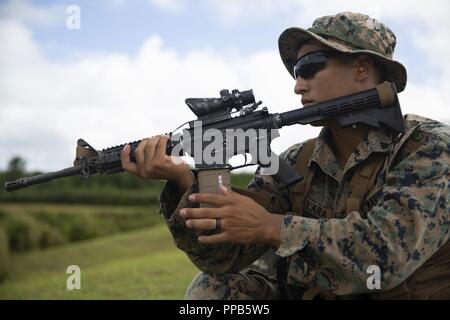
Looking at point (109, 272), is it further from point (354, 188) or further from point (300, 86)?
point (354, 188)

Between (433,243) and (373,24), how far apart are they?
155 centimetres

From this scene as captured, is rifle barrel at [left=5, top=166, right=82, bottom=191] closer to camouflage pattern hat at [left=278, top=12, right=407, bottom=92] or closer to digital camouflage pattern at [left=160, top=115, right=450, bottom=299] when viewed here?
→ digital camouflage pattern at [left=160, top=115, right=450, bottom=299]

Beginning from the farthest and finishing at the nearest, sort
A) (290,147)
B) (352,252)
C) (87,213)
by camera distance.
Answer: (87,213)
(290,147)
(352,252)

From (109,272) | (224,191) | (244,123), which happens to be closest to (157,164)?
(224,191)

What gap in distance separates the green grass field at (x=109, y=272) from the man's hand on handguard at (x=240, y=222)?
10.7 feet

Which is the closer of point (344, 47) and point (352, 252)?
point (352, 252)

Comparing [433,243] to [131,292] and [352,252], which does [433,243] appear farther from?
[131,292]

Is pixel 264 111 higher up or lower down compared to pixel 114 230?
lower down

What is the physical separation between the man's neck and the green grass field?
311cm

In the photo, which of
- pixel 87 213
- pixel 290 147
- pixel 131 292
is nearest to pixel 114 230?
pixel 87 213

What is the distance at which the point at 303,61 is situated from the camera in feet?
12.9

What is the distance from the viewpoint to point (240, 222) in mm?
3418
